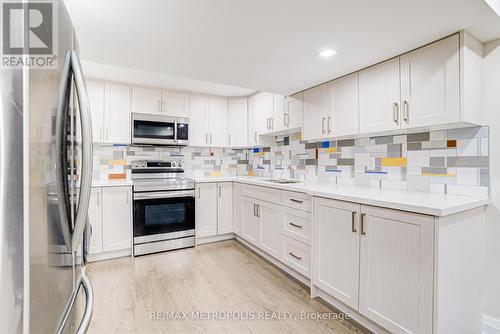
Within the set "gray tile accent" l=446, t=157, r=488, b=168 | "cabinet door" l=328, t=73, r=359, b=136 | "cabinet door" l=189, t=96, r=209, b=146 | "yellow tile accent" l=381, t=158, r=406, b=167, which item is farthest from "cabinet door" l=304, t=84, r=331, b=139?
"cabinet door" l=189, t=96, r=209, b=146

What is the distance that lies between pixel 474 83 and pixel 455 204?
871 mm

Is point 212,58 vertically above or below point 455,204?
above

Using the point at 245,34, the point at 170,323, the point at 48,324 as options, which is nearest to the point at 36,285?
the point at 48,324

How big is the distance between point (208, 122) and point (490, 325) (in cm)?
364

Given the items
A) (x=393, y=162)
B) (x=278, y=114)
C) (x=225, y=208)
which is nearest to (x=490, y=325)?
(x=393, y=162)

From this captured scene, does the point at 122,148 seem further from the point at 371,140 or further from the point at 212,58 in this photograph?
the point at 371,140

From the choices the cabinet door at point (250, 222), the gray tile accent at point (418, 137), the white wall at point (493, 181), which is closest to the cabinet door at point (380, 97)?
the gray tile accent at point (418, 137)

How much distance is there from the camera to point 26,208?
1.52 ft

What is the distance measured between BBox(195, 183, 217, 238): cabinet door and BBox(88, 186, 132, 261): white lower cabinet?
0.85m

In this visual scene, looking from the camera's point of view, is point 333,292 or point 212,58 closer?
point 333,292

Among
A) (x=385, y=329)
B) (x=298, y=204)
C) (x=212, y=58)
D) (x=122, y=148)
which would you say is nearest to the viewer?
(x=385, y=329)

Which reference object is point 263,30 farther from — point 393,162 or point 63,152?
point 393,162

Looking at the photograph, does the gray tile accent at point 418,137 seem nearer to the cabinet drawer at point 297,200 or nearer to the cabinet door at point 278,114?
the cabinet drawer at point 297,200

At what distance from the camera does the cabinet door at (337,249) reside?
1653 millimetres
